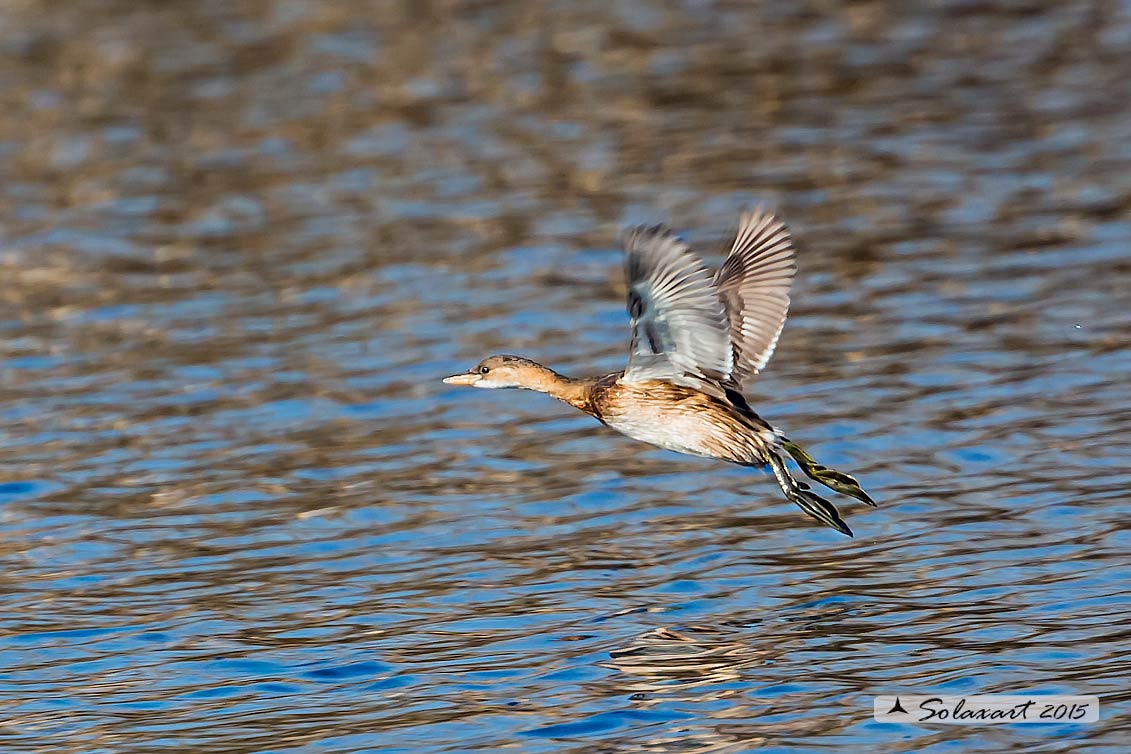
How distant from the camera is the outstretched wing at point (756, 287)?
373 inches

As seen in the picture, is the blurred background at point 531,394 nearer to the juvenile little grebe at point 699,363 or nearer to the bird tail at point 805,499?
the bird tail at point 805,499

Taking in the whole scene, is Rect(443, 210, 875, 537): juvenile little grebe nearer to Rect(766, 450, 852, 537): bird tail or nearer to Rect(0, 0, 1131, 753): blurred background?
Rect(766, 450, 852, 537): bird tail

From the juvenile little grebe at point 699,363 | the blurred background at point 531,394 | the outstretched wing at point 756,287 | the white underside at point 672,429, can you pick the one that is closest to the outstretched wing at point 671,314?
the juvenile little grebe at point 699,363

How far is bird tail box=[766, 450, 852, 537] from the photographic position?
887 centimetres

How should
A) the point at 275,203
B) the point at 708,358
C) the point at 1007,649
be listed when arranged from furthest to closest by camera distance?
the point at 275,203, the point at 708,358, the point at 1007,649

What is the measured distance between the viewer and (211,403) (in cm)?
1242

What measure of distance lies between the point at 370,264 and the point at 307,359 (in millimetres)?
2183

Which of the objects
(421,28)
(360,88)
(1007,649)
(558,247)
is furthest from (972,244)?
(421,28)

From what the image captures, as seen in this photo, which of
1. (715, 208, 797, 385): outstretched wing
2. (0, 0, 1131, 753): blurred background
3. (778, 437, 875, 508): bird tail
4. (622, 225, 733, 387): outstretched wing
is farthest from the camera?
(715, 208, 797, 385): outstretched wing

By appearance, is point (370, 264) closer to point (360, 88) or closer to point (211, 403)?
point (211, 403)

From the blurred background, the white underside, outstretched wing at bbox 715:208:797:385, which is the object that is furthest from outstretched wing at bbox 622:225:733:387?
the blurred background

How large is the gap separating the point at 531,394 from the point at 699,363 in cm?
405

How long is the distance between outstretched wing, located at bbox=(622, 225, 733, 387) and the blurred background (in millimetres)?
1099

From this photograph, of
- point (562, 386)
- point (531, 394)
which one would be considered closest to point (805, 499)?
point (562, 386)
